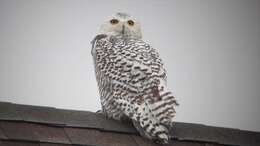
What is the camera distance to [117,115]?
7.21 metres

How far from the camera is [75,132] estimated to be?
6141 mm

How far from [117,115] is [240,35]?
24.0 m

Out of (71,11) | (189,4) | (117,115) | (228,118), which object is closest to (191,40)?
(71,11)

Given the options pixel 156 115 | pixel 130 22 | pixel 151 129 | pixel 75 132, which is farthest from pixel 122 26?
pixel 75 132

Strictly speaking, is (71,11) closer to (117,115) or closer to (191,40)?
(191,40)

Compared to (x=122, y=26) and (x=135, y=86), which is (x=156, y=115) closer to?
(x=135, y=86)

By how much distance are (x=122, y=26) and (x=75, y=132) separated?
10.6ft

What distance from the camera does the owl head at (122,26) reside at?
9094mm

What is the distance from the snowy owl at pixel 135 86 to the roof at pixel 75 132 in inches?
6.2

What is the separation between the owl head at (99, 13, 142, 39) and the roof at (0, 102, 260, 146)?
92.3 inches

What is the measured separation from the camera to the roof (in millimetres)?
5871

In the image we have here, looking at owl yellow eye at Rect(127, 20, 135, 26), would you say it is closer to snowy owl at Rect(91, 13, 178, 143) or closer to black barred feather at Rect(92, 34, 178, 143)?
snowy owl at Rect(91, 13, 178, 143)

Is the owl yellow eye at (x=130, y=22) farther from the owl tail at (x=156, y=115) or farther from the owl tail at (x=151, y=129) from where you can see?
the owl tail at (x=151, y=129)

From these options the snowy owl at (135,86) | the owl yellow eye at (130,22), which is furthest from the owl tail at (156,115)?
the owl yellow eye at (130,22)
